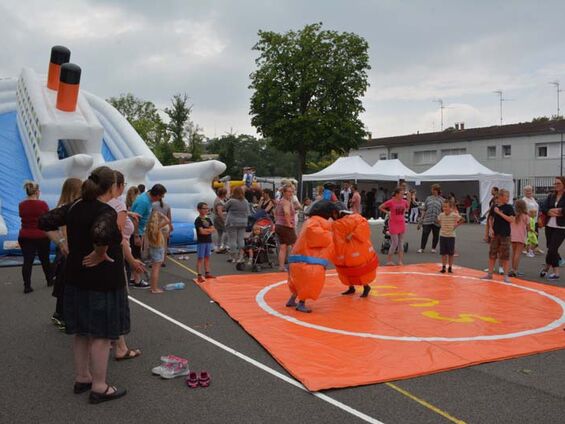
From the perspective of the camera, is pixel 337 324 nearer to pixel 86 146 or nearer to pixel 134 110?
pixel 86 146

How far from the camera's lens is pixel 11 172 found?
1184 cm

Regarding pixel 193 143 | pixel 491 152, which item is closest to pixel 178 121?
pixel 193 143

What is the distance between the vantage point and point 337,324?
17.1ft

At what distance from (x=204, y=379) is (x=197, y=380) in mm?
49

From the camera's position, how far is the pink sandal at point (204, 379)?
3.60 meters

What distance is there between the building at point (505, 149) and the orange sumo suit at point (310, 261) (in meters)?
24.5

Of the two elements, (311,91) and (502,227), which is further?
(311,91)

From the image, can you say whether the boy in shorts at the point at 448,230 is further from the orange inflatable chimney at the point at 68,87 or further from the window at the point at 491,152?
the window at the point at 491,152

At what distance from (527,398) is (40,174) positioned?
1076 cm

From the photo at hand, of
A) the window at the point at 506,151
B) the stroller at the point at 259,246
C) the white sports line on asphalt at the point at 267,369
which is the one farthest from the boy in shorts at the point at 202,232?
the window at the point at 506,151

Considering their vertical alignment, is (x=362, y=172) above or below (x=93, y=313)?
above

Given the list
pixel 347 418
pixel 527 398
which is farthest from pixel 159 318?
pixel 527 398

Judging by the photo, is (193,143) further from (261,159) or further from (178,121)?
(261,159)

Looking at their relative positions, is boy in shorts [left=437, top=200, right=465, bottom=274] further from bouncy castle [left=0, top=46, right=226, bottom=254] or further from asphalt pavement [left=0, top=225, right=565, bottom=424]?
bouncy castle [left=0, top=46, right=226, bottom=254]
